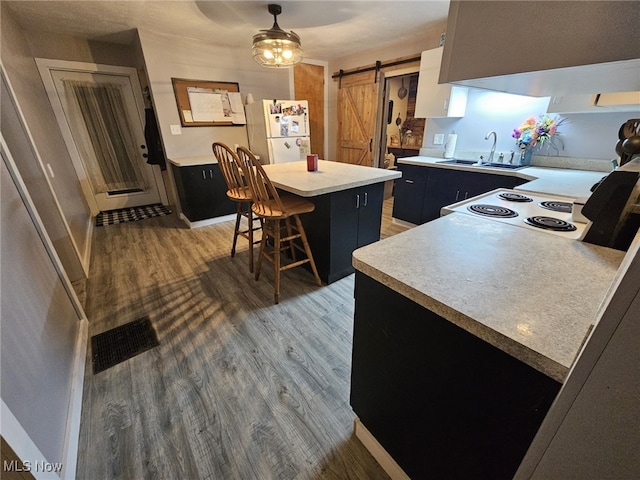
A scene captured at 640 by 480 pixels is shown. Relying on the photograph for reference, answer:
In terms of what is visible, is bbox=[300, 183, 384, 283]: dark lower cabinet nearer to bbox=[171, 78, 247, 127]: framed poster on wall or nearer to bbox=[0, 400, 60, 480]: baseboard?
bbox=[0, 400, 60, 480]: baseboard

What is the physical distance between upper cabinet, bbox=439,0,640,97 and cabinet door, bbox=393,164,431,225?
252 cm

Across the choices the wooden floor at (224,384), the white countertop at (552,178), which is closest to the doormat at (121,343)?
the wooden floor at (224,384)

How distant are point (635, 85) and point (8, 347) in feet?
8.52

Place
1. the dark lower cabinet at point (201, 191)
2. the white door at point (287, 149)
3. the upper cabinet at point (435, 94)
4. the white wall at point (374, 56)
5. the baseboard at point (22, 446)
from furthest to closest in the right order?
1. the white door at point (287, 149)
2. the dark lower cabinet at point (201, 191)
3. the white wall at point (374, 56)
4. the upper cabinet at point (435, 94)
5. the baseboard at point (22, 446)

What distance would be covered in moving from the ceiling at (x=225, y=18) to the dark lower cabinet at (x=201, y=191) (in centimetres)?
149

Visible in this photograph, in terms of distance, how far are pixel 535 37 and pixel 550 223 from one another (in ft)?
2.75

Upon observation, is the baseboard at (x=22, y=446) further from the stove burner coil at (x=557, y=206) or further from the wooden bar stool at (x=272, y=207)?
the stove burner coil at (x=557, y=206)

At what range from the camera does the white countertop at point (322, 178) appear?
6.07ft

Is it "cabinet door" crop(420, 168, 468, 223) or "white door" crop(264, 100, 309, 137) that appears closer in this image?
"cabinet door" crop(420, 168, 468, 223)

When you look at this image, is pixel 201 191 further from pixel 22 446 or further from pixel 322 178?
pixel 22 446

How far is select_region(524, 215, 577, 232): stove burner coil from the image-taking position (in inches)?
43.3

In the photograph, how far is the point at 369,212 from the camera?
2.38m

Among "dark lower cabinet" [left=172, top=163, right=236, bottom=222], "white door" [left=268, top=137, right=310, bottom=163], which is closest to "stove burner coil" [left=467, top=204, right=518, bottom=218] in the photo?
"white door" [left=268, top=137, right=310, bottom=163]

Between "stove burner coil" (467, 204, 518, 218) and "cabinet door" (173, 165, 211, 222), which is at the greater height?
"stove burner coil" (467, 204, 518, 218)
